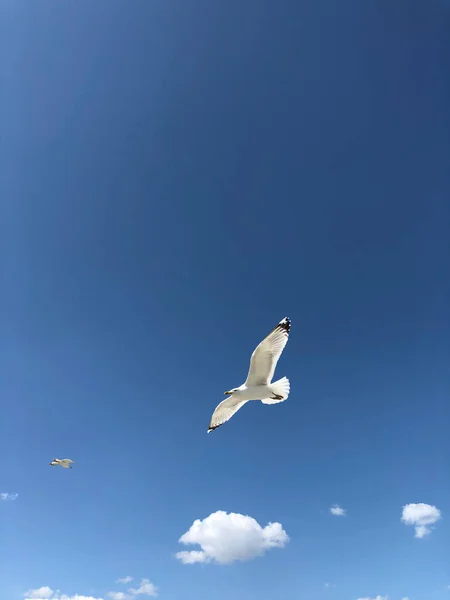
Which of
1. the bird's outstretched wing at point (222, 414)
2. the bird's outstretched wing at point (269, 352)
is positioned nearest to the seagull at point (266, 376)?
the bird's outstretched wing at point (269, 352)

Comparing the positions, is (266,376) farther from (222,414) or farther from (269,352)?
(222,414)

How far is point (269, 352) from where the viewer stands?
1339cm

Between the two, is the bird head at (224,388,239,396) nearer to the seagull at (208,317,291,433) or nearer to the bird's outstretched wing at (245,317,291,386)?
the seagull at (208,317,291,433)

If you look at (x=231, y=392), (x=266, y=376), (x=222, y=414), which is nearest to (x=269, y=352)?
(x=266, y=376)

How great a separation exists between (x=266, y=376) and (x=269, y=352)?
29.5 inches

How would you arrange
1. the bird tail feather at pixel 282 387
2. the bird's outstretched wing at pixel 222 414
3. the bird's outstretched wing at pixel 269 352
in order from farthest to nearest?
the bird's outstretched wing at pixel 222 414
the bird tail feather at pixel 282 387
the bird's outstretched wing at pixel 269 352

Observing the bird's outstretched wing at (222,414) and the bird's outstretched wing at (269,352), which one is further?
the bird's outstretched wing at (222,414)

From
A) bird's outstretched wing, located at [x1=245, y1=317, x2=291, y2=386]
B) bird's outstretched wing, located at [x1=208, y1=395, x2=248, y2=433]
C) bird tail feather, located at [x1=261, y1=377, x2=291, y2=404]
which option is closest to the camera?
bird's outstretched wing, located at [x1=245, y1=317, x2=291, y2=386]

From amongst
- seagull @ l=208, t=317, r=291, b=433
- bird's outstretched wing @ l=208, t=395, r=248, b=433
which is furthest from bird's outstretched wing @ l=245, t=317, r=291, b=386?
bird's outstretched wing @ l=208, t=395, r=248, b=433

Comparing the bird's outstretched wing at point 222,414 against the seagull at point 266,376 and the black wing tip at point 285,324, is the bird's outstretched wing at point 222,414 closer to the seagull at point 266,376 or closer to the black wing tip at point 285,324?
the seagull at point 266,376

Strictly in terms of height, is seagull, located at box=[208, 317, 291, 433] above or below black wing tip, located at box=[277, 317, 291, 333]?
below

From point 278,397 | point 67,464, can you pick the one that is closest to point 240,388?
point 278,397

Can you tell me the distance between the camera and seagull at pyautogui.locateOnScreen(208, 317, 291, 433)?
13.4 meters

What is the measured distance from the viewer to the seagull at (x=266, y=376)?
526 inches
